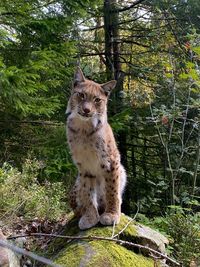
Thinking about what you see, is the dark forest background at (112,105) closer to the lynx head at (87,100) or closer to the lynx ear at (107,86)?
the lynx ear at (107,86)

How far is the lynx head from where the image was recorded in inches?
152

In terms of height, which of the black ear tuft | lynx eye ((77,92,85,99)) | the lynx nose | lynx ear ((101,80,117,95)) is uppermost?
the black ear tuft

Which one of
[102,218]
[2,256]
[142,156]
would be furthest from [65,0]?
[2,256]

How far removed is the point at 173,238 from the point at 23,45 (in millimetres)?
4365

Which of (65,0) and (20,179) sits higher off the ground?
(65,0)

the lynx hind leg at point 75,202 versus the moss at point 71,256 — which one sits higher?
the lynx hind leg at point 75,202

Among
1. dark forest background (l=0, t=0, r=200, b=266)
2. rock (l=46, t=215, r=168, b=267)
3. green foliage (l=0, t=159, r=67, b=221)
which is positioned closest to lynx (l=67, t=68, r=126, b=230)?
rock (l=46, t=215, r=168, b=267)

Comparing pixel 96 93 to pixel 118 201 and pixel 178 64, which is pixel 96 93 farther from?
pixel 178 64

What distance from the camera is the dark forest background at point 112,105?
5789mm

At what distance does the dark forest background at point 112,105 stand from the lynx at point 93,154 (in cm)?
104

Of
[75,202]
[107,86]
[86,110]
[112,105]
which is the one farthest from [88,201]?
[112,105]

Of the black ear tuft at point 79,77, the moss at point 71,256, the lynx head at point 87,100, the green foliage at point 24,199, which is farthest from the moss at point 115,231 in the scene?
the green foliage at point 24,199

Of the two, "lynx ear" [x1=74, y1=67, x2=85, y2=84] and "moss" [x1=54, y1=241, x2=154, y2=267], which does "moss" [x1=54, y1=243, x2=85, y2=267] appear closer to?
"moss" [x1=54, y1=241, x2=154, y2=267]

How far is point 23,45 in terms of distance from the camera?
7.89 meters
